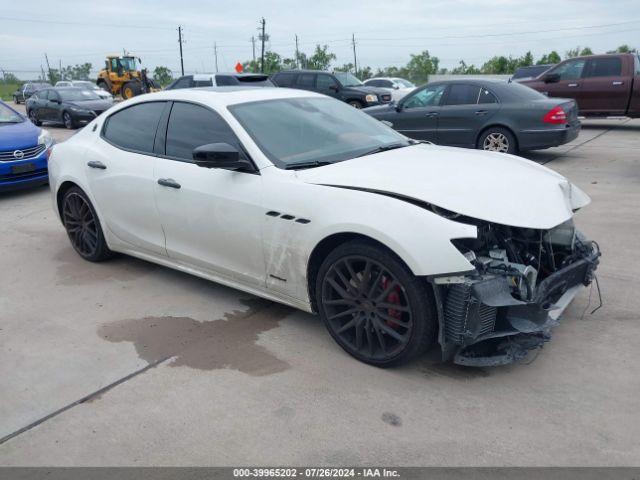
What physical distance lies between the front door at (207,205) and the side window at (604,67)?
1288 centimetres

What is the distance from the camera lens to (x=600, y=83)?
549 inches

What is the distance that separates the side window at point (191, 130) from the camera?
13.4 ft

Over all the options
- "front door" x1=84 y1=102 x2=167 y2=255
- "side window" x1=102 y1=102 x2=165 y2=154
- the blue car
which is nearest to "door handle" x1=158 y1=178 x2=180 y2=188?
"front door" x1=84 y1=102 x2=167 y2=255

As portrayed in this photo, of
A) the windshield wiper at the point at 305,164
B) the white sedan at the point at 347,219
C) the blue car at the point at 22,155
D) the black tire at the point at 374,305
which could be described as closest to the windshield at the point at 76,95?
the blue car at the point at 22,155

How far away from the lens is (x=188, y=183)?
4.13 m

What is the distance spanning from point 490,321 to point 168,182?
2.54 m

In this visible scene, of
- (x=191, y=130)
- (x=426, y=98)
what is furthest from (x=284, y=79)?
(x=191, y=130)

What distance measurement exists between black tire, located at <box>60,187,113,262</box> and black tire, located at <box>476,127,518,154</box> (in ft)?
22.4

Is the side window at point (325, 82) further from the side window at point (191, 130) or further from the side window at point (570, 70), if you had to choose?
the side window at point (191, 130)

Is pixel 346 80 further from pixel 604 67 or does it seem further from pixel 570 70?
pixel 604 67

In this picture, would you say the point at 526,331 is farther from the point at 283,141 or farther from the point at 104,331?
the point at 104,331

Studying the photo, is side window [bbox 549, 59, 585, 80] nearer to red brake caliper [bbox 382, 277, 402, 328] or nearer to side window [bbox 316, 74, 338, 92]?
side window [bbox 316, 74, 338, 92]

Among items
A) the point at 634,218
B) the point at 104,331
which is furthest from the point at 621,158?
the point at 104,331

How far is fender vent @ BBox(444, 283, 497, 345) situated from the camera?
9.66ft
